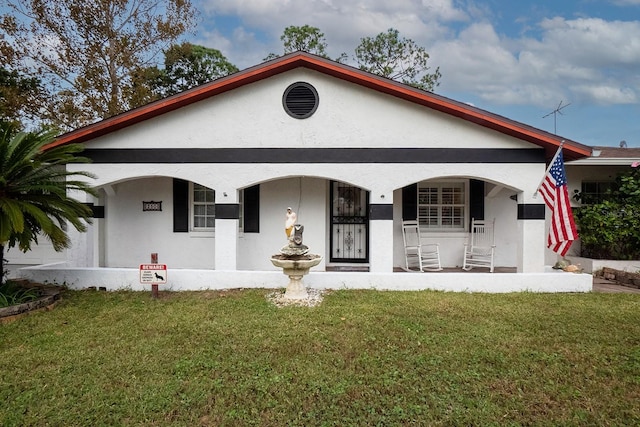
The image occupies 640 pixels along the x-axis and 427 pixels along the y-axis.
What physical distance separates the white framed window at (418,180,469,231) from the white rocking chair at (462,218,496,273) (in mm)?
413

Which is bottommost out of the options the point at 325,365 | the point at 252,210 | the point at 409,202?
the point at 325,365

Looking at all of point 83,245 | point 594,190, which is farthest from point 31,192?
point 594,190

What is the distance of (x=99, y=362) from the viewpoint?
443 centimetres

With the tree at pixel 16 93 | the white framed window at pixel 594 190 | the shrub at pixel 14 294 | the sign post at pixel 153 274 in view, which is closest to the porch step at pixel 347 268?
the sign post at pixel 153 274

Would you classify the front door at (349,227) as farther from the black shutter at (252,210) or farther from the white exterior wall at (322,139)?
the black shutter at (252,210)

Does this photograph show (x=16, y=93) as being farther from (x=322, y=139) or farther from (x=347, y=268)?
(x=347, y=268)

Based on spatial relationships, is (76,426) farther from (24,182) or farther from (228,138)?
(228,138)

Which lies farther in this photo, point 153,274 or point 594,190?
point 594,190

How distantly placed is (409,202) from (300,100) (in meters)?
3.64

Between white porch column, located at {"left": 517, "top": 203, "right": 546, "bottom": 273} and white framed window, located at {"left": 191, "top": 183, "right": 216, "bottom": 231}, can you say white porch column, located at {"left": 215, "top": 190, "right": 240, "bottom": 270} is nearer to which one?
white framed window, located at {"left": 191, "top": 183, "right": 216, "bottom": 231}

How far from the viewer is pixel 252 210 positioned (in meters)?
9.27

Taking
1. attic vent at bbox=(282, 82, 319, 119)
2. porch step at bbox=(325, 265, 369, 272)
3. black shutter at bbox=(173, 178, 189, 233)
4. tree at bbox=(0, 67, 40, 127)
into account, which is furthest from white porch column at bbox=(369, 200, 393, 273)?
tree at bbox=(0, 67, 40, 127)

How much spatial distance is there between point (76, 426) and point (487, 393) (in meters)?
3.70

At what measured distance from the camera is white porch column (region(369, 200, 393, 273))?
8.01 meters
